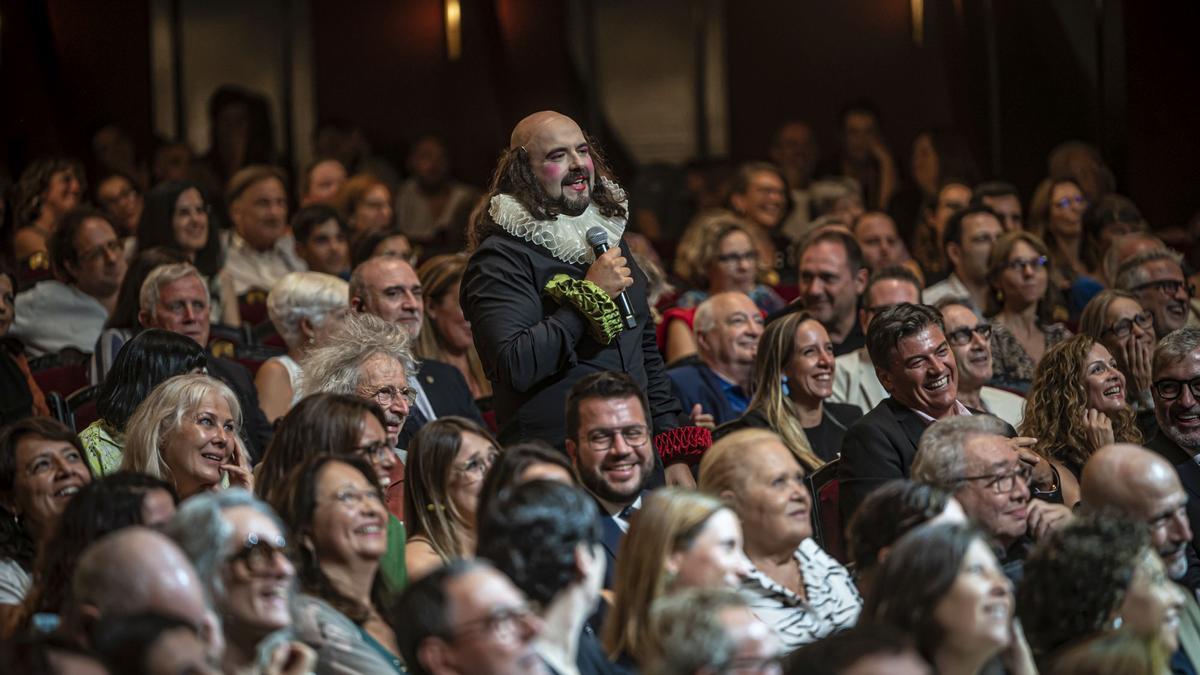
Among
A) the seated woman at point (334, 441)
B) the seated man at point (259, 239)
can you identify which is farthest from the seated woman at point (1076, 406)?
the seated man at point (259, 239)

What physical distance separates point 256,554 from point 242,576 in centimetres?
4

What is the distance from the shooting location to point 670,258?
823 centimetres

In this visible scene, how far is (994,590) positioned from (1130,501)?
80 centimetres

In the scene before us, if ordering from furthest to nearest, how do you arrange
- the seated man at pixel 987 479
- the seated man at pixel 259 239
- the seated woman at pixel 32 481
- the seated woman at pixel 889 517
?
the seated man at pixel 259 239 < the seated man at pixel 987 479 < the seated woman at pixel 32 481 < the seated woman at pixel 889 517

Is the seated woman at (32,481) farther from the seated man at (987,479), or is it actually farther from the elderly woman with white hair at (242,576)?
the seated man at (987,479)

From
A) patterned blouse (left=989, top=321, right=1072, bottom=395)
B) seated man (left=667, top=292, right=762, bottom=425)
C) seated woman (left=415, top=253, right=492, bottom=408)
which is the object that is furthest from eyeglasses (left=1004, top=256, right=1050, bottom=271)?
seated woman (left=415, top=253, right=492, bottom=408)

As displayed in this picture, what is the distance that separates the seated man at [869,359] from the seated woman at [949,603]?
7.57 feet

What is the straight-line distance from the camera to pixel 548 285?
3900 millimetres

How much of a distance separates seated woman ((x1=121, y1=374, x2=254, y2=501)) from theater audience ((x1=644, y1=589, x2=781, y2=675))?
1619mm

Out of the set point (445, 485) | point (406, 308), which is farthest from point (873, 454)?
point (406, 308)

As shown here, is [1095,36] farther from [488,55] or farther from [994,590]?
[994,590]

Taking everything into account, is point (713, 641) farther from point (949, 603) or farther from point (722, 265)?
point (722, 265)

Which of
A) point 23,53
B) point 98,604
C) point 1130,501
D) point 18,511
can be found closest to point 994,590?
point 1130,501

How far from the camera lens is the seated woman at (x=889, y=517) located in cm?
322
